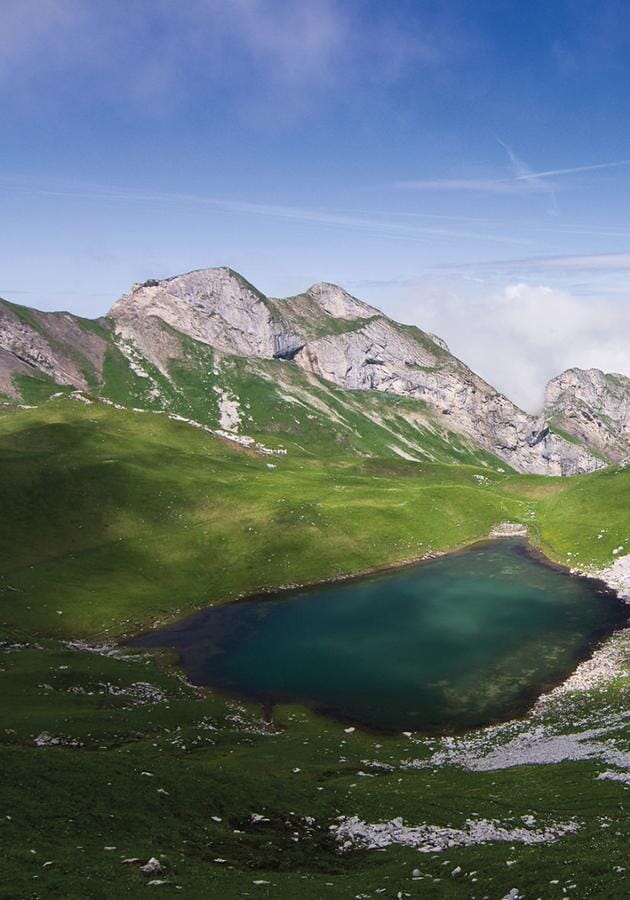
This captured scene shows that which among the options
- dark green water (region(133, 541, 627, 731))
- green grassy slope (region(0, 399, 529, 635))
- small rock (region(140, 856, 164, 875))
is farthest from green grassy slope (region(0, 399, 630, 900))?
dark green water (region(133, 541, 627, 731))

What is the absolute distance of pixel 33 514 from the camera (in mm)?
A: 116188

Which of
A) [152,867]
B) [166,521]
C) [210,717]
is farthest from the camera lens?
[166,521]

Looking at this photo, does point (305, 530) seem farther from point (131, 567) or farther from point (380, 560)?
point (131, 567)

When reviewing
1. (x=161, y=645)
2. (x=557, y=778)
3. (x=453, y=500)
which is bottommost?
(x=161, y=645)

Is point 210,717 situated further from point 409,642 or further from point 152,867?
point 152,867

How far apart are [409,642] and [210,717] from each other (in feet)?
111

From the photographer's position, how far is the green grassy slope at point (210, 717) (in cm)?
2598

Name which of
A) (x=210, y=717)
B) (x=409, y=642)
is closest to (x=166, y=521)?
(x=409, y=642)

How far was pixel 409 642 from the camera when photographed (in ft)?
276

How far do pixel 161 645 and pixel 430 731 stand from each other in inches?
1647

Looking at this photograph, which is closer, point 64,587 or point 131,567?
point 64,587

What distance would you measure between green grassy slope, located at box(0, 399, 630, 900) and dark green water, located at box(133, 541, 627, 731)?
615 cm

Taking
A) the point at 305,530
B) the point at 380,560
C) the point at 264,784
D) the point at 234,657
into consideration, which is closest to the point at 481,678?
the point at 234,657

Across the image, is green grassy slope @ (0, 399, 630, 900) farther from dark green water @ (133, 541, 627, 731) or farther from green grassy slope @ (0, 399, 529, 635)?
dark green water @ (133, 541, 627, 731)
